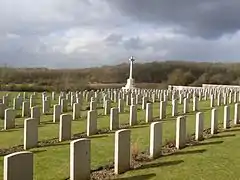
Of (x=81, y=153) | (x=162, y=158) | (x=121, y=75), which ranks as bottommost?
(x=162, y=158)

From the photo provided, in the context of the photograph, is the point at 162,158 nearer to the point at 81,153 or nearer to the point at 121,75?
the point at 81,153

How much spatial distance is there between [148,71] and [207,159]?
65.3 metres

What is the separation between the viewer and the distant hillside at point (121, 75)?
49594mm

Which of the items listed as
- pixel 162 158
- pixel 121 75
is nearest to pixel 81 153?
pixel 162 158

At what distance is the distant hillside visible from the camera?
4959 centimetres

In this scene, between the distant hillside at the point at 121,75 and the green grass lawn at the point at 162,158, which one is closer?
the green grass lawn at the point at 162,158

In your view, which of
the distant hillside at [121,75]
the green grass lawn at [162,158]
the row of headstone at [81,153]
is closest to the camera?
the row of headstone at [81,153]

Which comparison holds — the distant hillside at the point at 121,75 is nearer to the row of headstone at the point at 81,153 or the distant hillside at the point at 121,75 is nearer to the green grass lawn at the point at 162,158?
the green grass lawn at the point at 162,158

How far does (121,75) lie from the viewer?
229 feet

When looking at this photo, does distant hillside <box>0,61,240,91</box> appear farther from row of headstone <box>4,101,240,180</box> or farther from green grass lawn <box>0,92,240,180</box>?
row of headstone <box>4,101,240,180</box>

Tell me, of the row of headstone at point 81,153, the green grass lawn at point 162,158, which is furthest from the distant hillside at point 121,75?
the row of headstone at point 81,153

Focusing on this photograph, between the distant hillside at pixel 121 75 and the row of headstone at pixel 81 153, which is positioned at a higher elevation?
the distant hillside at pixel 121 75

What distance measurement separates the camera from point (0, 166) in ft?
28.9

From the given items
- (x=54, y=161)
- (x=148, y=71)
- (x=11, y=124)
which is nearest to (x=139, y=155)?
(x=54, y=161)
